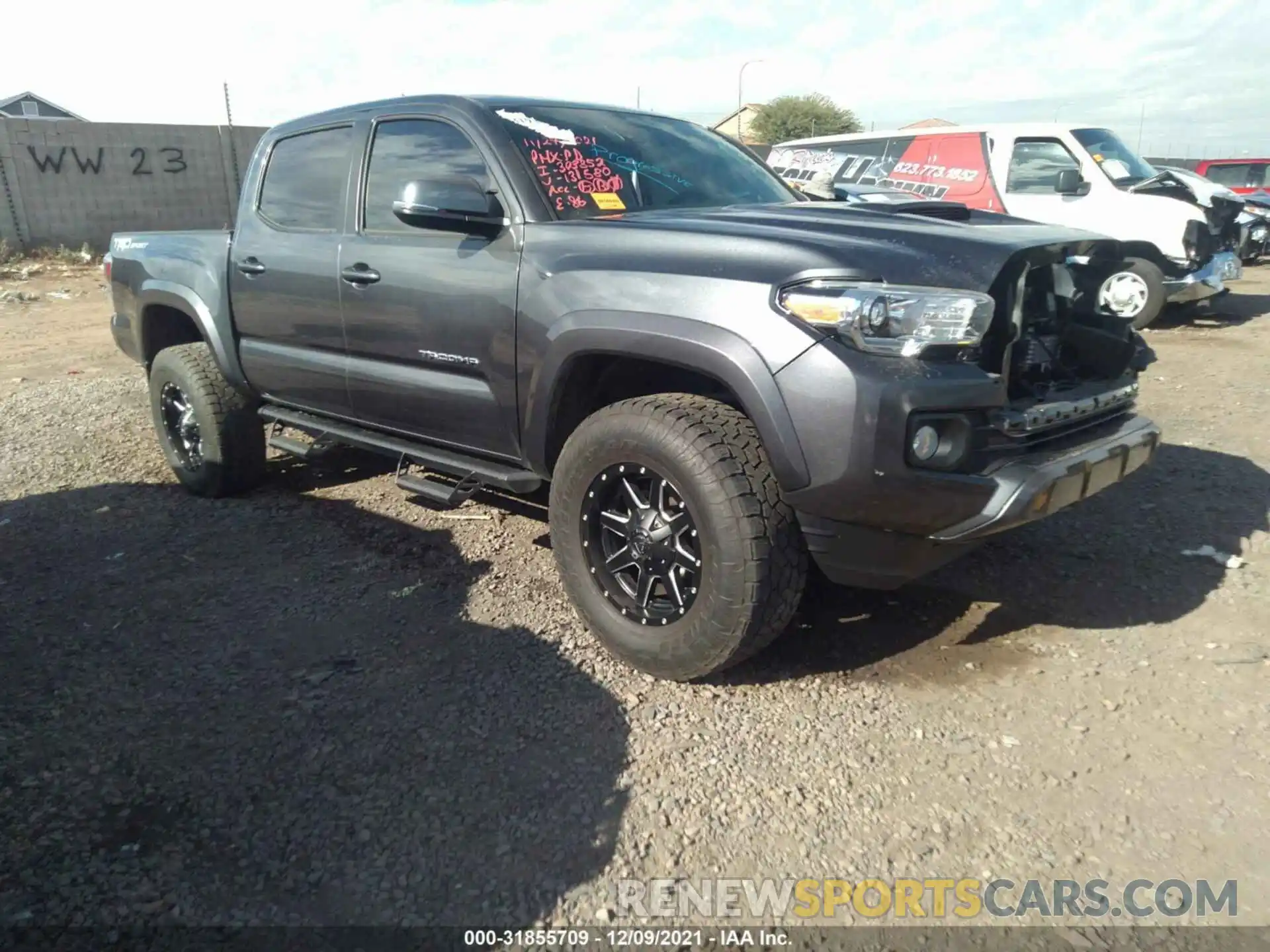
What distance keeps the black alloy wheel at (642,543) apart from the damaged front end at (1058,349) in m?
0.94

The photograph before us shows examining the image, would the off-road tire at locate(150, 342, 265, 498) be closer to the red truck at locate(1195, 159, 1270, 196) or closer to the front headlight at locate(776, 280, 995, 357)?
the front headlight at locate(776, 280, 995, 357)

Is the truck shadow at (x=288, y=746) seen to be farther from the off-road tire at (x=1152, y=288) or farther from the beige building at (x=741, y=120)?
the beige building at (x=741, y=120)

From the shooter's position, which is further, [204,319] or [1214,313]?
[1214,313]

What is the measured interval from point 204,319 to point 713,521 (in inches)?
126

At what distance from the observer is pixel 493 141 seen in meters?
3.34

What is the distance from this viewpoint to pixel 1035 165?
9914 millimetres

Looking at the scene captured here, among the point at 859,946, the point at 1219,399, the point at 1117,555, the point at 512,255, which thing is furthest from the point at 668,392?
the point at 1219,399

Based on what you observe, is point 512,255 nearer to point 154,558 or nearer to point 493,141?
point 493,141

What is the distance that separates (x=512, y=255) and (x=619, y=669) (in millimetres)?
→ 1438

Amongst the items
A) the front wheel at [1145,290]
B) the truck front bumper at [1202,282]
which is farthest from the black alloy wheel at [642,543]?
the truck front bumper at [1202,282]

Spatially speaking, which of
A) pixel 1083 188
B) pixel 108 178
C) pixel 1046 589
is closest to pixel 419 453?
pixel 1046 589

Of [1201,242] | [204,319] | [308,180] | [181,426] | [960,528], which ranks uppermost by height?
[308,180]

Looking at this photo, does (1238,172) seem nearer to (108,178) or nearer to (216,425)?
(216,425)

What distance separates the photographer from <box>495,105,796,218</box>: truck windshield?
3.34 metres
